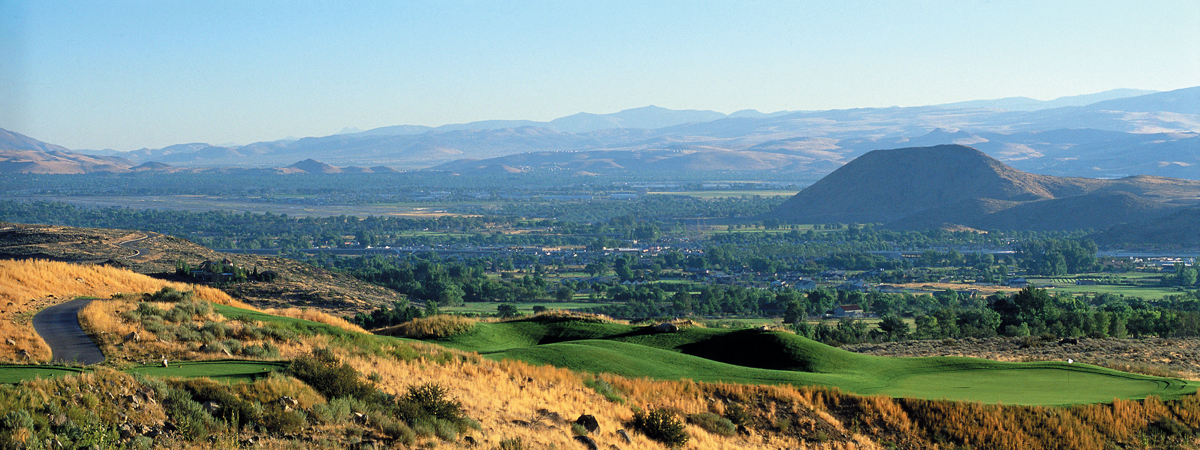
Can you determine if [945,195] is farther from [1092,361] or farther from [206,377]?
[206,377]

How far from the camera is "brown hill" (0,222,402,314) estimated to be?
A: 39.3 meters

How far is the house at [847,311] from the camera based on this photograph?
57.1 m

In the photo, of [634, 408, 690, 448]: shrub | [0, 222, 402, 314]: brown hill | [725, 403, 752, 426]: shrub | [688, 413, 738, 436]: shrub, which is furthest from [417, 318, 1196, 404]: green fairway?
[0, 222, 402, 314]: brown hill

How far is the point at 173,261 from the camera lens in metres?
47.7

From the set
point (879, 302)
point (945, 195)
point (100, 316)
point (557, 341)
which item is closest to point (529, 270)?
point (879, 302)

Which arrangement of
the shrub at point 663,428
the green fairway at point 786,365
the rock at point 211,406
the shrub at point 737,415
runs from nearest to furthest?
1. the rock at point 211,406
2. the shrub at point 663,428
3. the shrub at point 737,415
4. the green fairway at point 786,365

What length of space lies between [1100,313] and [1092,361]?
62.7 ft

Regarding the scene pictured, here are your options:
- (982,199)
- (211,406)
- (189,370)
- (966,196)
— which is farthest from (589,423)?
(966,196)

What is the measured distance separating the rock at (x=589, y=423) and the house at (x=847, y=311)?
148 ft

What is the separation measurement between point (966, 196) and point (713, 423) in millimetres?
130758

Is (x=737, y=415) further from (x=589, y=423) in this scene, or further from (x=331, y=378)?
(x=331, y=378)

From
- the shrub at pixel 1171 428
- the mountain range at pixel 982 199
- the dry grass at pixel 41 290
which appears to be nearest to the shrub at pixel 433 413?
the dry grass at pixel 41 290

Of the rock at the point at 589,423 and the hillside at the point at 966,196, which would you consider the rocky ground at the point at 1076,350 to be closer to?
the rock at the point at 589,423

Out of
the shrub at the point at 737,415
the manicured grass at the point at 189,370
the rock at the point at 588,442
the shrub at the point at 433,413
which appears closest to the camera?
the shrub at the point at 433,413
